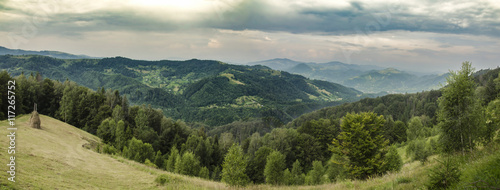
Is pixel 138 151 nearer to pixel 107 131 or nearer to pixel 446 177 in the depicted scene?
pixel 107 131

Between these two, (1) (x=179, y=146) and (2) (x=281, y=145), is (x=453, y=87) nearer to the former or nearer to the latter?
(2) (x=281, y=145)

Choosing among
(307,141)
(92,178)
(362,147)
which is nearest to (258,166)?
(307,141)

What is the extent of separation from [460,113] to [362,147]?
45.4ft

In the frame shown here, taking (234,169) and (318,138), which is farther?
(318,138)

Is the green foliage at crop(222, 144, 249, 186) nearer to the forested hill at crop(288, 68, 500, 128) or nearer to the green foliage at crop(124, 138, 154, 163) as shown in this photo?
the green foliage at crop(124, 138, 154, 163)

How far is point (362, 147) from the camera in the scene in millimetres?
33031

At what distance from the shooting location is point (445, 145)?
2147cm

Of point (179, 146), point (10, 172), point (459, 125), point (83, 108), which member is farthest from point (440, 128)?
point (83, 108)

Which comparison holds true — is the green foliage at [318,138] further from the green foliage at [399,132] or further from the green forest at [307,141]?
the green foliage at [399,132]

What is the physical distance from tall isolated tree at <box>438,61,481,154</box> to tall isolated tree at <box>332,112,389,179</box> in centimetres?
1133

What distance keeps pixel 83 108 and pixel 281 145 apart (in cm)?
7066

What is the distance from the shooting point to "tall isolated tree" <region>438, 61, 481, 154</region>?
795 inches

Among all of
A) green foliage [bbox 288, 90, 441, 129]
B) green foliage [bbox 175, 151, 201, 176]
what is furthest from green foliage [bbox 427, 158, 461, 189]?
green foliage [bbox 288, 90, 441, 129]

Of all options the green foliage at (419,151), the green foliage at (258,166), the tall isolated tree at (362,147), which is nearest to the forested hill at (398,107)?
the green foliage at (258,166)
